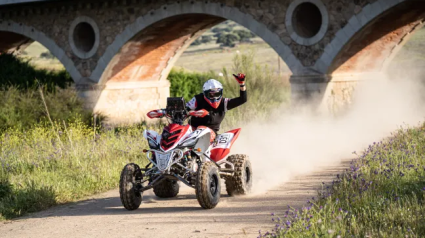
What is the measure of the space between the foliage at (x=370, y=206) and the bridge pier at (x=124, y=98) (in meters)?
17.9

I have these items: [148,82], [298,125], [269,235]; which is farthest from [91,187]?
[148,82]

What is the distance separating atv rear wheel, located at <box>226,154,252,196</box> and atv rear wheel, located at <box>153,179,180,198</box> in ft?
2.23

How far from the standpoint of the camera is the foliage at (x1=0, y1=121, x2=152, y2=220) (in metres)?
7.90

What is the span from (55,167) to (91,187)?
4.17ft

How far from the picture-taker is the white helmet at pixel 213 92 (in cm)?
784

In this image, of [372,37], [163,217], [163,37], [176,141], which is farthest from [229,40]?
[163,217]

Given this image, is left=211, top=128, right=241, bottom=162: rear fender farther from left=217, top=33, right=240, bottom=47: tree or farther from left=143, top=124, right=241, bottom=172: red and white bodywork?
left=217, top=33, right=240, bottom=47: tree

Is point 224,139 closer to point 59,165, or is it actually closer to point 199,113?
point 199,113

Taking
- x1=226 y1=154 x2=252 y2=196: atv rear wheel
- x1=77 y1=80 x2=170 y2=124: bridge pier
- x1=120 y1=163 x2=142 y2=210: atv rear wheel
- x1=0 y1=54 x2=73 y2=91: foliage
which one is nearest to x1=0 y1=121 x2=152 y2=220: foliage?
x1=120 y1=163 x2=142 y2=210: atv rear wheel

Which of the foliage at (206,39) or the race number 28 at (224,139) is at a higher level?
the foliage at (206,39)

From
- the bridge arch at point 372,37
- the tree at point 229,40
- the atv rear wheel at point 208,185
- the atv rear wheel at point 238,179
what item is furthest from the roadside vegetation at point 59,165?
the tree at point 229,40

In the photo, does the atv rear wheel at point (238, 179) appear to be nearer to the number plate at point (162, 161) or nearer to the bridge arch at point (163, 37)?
the number plate at point (162, 161)

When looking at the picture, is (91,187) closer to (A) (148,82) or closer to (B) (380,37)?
(B) (380,37)

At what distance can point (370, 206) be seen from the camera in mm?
5996
